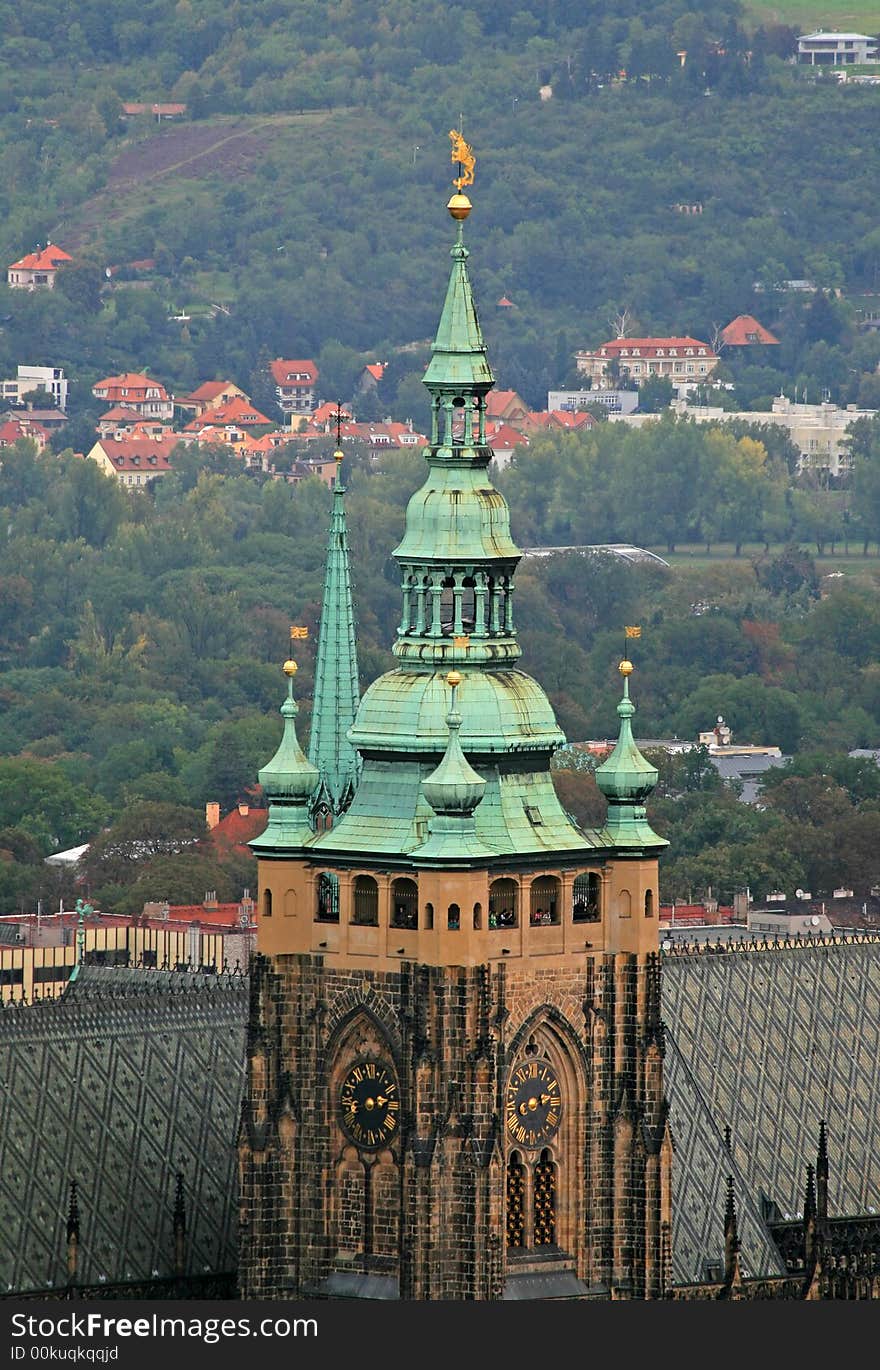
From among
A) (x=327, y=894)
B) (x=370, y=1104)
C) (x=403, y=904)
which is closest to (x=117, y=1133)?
(x=370, y=1104)

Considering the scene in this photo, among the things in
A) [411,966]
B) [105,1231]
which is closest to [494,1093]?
[411,966]

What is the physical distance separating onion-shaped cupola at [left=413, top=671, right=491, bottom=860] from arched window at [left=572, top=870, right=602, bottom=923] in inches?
122

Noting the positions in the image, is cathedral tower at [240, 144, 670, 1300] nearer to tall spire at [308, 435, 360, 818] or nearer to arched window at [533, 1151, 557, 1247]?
arched window at [533, 1151, 557, 1247]

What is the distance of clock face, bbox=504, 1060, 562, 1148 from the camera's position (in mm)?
88188

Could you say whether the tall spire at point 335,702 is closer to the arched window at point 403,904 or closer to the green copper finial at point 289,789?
the green copper finial at point 289,789

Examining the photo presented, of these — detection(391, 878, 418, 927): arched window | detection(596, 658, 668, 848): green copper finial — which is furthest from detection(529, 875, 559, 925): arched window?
detection(391, 878, 418, 927): arched window

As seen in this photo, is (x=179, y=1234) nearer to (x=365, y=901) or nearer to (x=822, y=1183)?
(x=365, y=901)

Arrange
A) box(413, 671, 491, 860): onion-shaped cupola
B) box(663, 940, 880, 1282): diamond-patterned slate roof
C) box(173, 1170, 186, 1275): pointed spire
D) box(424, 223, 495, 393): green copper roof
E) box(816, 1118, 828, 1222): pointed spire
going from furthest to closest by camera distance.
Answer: box(663, 940, 880, 1282): diamond-patterned slate roof < box(816, 1118, 828, 1222): pointed spire < box(173, 1170, 186, 1275): pointed spire < box(424, 223, 495, 393): green copper roof < box(413, 671, 491, 860): onion-shaped cupola

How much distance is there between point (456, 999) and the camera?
86.6 meters

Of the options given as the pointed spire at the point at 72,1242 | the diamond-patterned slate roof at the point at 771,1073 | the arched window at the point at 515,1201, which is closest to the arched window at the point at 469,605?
the arched window at the point at 515,1201

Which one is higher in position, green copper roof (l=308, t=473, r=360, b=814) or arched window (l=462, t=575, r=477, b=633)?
arched window (l=462, t=575, r=477, b=633)

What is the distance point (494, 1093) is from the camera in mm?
87188

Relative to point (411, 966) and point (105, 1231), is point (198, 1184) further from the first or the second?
point (411, 966)

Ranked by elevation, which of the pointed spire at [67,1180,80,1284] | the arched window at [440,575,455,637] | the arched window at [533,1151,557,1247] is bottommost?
the pointed spire at [67,1180,80,1284]
